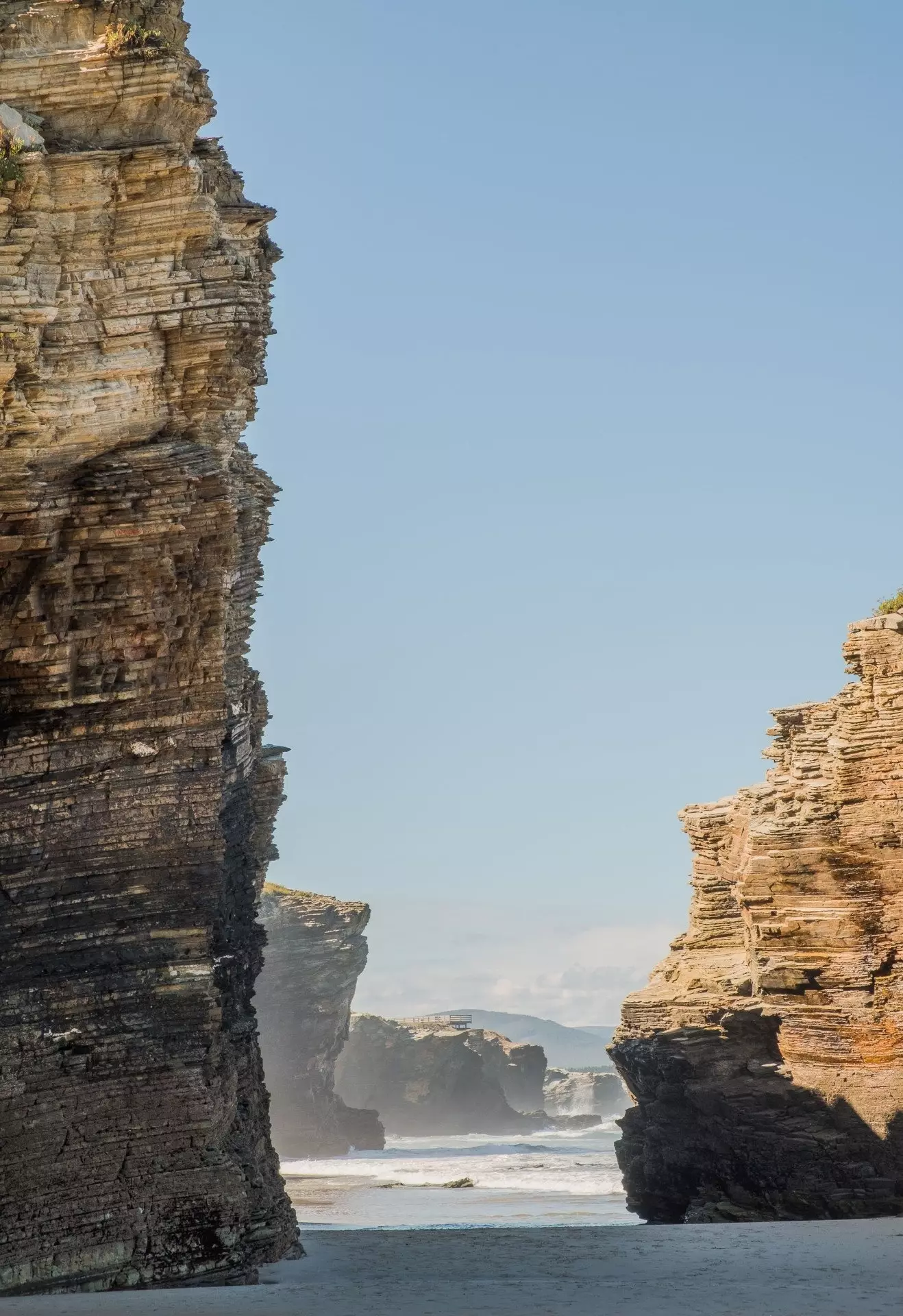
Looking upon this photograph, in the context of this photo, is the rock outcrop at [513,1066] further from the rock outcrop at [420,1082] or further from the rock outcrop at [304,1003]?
the rock outcrop at [304,1003]

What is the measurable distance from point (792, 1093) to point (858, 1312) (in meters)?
16.3

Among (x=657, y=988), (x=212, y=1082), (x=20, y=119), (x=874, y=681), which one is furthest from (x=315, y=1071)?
(x=20, y=119)

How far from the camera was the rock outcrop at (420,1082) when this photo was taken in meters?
101

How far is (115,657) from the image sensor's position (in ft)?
75.3

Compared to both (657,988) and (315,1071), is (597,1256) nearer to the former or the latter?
(657,988)

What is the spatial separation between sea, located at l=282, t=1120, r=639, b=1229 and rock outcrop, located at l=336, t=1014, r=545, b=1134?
6.20m

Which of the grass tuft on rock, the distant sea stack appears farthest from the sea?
the grass tuft on rock

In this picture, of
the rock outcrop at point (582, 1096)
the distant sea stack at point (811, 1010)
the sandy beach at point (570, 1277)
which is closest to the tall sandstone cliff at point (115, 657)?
the sandy beach at point (570, 1277)

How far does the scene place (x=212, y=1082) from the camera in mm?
22578

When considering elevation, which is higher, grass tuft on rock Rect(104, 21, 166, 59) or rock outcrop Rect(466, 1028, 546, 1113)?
grass tuft on rock Rect(104, 21, 166, 59)

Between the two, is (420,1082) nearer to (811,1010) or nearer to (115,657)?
(811,1010)

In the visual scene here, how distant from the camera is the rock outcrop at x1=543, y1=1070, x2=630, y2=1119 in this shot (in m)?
125

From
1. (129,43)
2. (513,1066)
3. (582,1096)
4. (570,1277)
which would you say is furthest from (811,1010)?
(582,1096)

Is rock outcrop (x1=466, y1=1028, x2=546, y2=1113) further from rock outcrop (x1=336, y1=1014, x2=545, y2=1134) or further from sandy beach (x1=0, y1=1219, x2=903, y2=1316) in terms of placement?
sandy beach (x1=0, y1=1219, x2=903, y2=1316)
